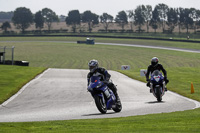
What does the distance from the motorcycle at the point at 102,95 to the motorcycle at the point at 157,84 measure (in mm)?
3900

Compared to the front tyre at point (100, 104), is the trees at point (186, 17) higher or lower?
higher

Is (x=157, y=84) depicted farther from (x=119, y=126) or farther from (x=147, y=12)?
(x=147, y=12)

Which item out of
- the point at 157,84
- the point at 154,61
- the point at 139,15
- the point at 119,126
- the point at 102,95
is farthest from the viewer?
the point at 139,15

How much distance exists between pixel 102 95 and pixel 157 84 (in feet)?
16.4

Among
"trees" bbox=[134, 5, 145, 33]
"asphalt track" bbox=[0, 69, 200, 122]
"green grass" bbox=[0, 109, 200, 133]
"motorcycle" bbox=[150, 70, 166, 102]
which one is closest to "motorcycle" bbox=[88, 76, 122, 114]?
"asphalt track" bbox=[0, 69, 200, 122]

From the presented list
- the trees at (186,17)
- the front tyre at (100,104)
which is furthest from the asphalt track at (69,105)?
the trees at (186,17)

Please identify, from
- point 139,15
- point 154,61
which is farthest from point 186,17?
point 154,61

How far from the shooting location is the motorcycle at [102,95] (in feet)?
42.7

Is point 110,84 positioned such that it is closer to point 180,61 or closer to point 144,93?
point 144,93

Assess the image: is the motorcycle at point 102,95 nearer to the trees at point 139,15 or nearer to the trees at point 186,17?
the trees at point 186,17

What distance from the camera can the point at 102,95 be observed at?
1320cm

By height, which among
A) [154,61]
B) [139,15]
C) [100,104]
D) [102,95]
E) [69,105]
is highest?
[139,15]

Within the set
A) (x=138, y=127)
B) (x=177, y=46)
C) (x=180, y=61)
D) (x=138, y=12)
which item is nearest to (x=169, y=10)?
(x=138, y=12)

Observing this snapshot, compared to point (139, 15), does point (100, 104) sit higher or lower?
lower
